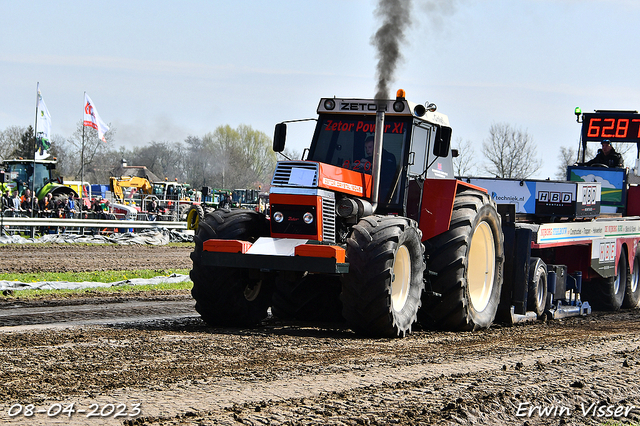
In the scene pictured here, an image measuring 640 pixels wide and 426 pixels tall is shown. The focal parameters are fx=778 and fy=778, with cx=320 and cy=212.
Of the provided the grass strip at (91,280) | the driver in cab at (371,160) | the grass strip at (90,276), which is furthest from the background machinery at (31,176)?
the driver in cab at (371,160)

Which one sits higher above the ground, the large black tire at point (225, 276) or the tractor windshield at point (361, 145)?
the tractor windshield at point (361, 145)

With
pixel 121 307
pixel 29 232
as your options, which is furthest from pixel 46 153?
pixel 121 307

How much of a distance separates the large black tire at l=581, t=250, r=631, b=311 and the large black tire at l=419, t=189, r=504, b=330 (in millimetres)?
3888

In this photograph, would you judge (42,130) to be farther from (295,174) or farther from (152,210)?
(295,174)

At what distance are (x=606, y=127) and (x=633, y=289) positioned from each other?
3.39 m

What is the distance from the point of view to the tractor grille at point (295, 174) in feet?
27.3

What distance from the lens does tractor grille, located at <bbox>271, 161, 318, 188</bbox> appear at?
8.32m

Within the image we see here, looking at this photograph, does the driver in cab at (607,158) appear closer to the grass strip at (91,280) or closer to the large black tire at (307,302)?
the large black tire at (307,302)

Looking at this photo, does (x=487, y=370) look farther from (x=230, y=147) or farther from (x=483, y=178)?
(x=230, y=147)

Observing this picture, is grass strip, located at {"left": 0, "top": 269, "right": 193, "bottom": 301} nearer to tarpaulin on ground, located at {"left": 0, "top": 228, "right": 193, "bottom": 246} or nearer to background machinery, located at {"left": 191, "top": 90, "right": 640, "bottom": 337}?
background machinery, located at {"left": 191, "top": 90, "right": 640, "bottom": 337}

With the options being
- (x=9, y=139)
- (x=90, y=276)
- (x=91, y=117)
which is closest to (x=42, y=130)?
(x=91, y=117)

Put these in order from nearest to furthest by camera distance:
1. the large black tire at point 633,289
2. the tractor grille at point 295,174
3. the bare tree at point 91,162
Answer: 1. the tractor grille at point 295,174
2. the large black tire at point 633,289
3. the bare tree at point 91,162

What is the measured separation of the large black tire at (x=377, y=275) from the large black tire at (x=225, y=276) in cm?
127

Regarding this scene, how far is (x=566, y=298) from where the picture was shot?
12.3 meters
